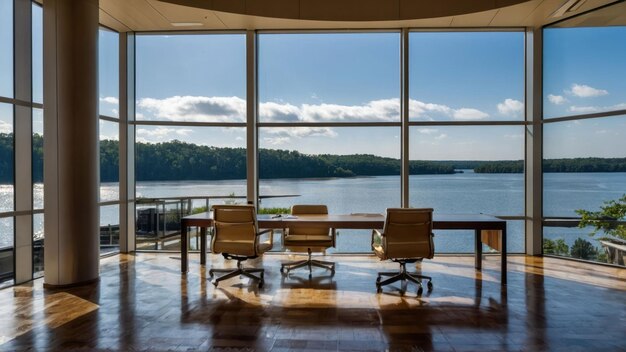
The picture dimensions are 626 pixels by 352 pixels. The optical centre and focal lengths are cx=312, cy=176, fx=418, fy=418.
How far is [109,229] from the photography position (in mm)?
7051

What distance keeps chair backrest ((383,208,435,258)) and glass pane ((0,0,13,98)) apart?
480cm

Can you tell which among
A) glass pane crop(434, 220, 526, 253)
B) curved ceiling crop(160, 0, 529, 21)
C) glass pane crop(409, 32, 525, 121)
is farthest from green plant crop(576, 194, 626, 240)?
curved ceiling crop(160, 0, 529, 21)

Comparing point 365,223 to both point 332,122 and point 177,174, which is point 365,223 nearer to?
point 332,122

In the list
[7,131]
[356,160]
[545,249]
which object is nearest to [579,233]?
[545,249]

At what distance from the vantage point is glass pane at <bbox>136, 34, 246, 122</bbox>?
23.5ft

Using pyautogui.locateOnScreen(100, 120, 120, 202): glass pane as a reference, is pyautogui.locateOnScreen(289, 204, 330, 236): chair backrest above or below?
below

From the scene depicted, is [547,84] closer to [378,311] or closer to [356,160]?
[356,160]

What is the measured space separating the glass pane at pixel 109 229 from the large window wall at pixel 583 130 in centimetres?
719

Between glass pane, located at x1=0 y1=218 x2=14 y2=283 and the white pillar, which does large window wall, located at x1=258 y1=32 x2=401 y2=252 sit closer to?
the white pillar

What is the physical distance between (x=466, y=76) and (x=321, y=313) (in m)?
5.09

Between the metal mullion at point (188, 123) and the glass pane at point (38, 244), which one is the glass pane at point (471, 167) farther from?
the glass pane at point (38, 244)

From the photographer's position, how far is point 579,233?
21.4 feet

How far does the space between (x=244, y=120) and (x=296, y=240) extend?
257 cm

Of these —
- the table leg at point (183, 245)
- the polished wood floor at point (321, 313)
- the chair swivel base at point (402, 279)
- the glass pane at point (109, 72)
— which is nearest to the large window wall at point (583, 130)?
the polished wood floor at point (321, 313)
